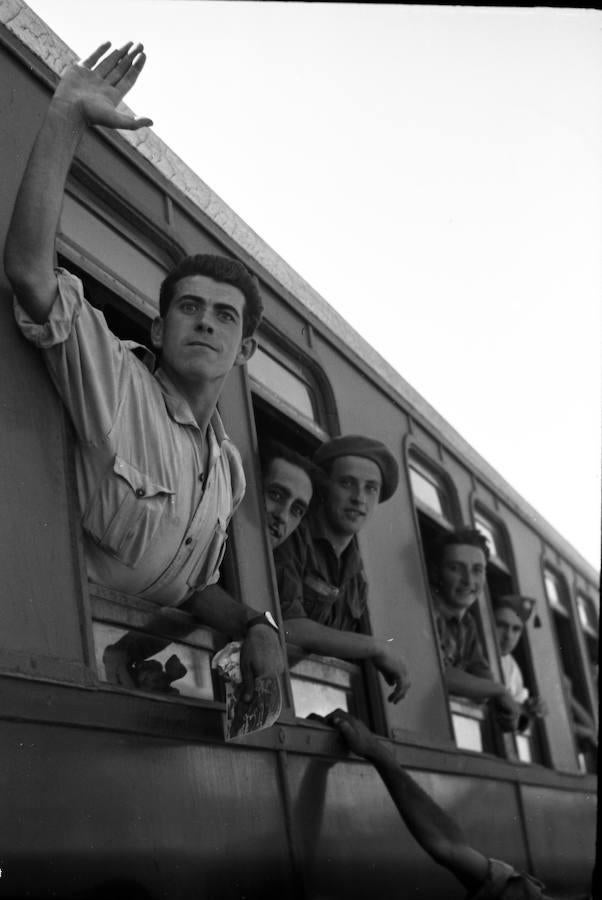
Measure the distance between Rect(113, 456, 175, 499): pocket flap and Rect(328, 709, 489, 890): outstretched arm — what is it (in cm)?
98

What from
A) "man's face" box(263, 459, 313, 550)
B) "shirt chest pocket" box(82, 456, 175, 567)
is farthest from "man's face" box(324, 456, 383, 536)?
"shirt chest pocket" box(82, 456, 175, 567)

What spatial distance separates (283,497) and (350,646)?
0.50 metres

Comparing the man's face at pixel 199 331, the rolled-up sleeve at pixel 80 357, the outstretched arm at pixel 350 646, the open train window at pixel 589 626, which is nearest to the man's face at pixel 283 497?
the outstretched arm at pixel 350 646

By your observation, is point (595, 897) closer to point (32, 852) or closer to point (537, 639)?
point (32, 852)

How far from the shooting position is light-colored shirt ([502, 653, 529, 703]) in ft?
19.0

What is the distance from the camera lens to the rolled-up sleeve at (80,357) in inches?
97.7

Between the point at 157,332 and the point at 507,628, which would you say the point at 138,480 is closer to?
the point at 157,332

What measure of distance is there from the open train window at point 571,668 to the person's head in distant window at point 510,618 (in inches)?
32.2

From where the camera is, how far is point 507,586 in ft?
19.8

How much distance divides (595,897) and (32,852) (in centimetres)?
104

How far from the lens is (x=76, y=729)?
2.25 m

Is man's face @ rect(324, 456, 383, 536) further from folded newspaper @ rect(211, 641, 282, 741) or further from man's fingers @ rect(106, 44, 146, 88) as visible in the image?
man's fingers @ rect(106, 44, 146, 88)

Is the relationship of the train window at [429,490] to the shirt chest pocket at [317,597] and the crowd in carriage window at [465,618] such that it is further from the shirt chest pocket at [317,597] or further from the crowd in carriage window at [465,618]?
the shirt chest pocket at [317,597]

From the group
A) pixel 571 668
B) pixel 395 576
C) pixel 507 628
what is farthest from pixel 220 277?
pixel 571 668
